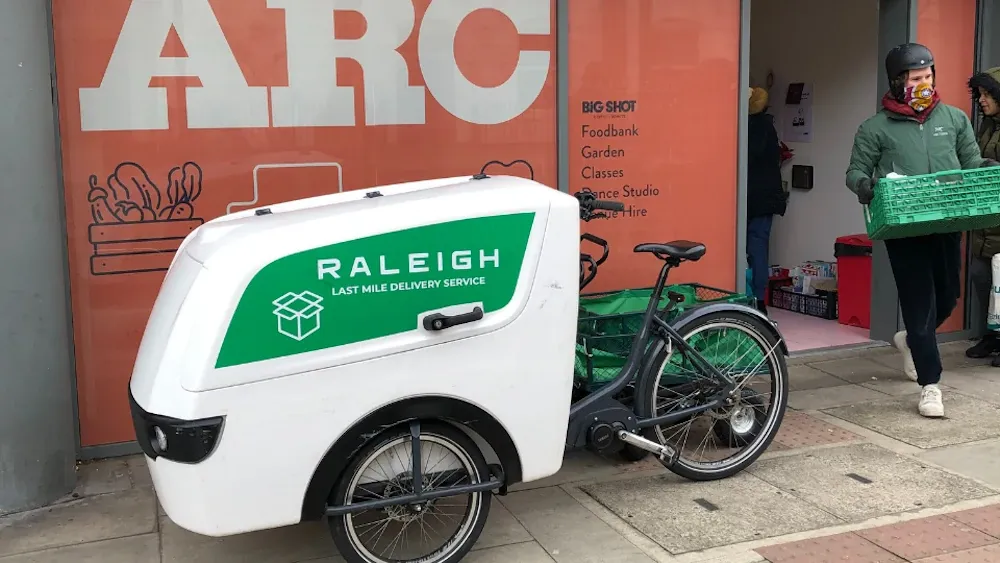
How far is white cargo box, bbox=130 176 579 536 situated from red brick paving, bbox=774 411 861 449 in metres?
2.01

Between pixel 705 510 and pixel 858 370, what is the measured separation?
295 cm

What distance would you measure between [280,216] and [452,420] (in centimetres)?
102

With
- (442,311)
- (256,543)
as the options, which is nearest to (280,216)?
(442,311)

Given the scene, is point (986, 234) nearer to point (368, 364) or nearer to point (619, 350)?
point (619, 350)

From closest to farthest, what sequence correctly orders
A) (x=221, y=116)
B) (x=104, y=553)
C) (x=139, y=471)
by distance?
(x=104, y=553), (x=139, y=471), (x=221, y=116)

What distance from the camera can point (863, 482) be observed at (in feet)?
15.3

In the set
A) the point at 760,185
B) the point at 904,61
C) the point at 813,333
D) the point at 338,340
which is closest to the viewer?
the point at 338,340

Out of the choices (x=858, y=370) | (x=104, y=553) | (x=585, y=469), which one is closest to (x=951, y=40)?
(x=858, y=370)

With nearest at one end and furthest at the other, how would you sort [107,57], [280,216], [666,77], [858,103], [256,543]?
[280,216], [256,543], [107,57], [666,77], [858,103]

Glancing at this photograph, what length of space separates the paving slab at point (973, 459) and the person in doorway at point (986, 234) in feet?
6.37

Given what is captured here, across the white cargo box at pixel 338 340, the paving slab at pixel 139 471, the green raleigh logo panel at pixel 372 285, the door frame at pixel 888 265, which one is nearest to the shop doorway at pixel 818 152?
the door frame at pixel 888 265

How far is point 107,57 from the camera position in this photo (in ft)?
16.4

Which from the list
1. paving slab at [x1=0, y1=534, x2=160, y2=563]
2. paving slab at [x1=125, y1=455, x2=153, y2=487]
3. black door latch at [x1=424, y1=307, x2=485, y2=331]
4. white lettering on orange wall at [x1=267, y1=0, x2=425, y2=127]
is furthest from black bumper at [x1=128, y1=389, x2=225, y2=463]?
white lettering on orange wall at [x1=267, y1=0, x2=425, y2=127]

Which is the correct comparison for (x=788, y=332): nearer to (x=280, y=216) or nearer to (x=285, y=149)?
(x=285, y=149)
